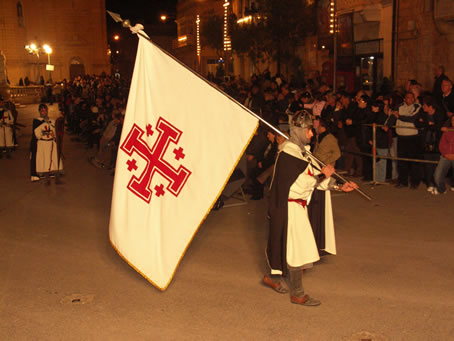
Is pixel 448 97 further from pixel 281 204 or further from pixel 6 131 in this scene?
pixel 6 131

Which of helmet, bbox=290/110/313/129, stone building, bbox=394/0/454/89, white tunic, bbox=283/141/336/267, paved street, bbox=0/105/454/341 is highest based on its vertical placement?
stone building, bbox=394/0/454/89

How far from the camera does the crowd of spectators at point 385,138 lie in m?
10.4

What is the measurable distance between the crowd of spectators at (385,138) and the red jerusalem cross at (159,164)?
3.94m

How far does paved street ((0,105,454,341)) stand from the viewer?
530cm

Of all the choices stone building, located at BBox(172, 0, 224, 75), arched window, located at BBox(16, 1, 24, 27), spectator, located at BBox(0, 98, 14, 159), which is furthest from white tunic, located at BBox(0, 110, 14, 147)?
arched window, located at BBox(16, 1, 24, 27)

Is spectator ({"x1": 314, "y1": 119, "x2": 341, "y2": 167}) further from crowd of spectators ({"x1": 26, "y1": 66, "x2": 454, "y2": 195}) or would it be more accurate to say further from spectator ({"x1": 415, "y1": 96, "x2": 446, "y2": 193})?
spectator ({"x1": 415, "y1": 96, "x2": 446, "y2": 193})

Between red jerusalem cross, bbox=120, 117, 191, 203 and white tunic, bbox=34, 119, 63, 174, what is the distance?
7408 mm

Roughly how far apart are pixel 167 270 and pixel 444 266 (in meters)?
3.41

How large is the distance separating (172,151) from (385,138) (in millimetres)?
6959

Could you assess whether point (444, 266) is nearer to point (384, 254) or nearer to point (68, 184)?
point (384, 254)

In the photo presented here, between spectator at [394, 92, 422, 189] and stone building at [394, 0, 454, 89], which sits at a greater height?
stone building at [394, 0, 454, 89]

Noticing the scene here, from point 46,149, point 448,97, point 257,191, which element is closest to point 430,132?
point 448,97

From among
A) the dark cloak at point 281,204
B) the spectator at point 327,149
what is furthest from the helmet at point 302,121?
the spectator at point 327,149

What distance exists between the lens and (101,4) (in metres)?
66.9
